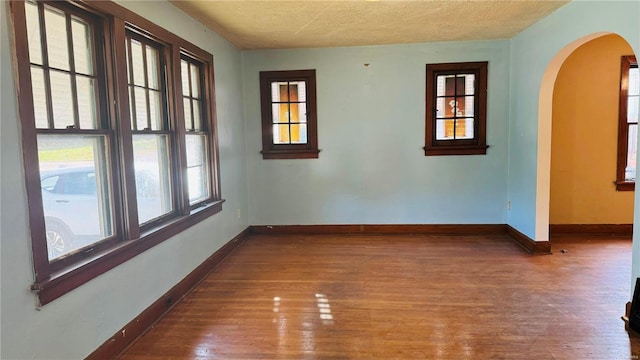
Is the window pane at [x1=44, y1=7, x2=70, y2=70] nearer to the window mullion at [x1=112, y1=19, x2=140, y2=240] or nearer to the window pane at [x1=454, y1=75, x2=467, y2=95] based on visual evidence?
the window mullion at [x1=112, y1=19, x2=140, y2=240]

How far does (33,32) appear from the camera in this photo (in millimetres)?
2014

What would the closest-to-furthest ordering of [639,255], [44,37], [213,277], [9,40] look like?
1. [9,40]
2. [44,37]
3. [639,255]
4. [213,277]

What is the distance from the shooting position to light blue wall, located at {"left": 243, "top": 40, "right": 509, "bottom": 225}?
5.18 meters

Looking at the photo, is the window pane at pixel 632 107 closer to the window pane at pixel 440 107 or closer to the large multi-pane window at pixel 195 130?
the window pane at pixel 440 107

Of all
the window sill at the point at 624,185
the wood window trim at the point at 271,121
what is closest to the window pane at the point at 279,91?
the wood window trim at the point at 271,121

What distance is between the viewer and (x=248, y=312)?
10.2ft

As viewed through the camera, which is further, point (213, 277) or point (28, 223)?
point (213, 277)

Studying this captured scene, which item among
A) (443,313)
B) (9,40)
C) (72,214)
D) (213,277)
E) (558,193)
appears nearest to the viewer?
(9,40)

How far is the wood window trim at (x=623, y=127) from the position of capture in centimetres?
486

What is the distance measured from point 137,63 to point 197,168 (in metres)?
1.31

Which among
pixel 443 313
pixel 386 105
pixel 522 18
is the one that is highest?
pixel 522 18

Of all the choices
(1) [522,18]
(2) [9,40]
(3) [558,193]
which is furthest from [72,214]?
(3) [558,193]

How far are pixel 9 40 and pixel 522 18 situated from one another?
4360mm

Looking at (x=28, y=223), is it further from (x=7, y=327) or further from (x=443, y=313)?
(x=443, y=313)
